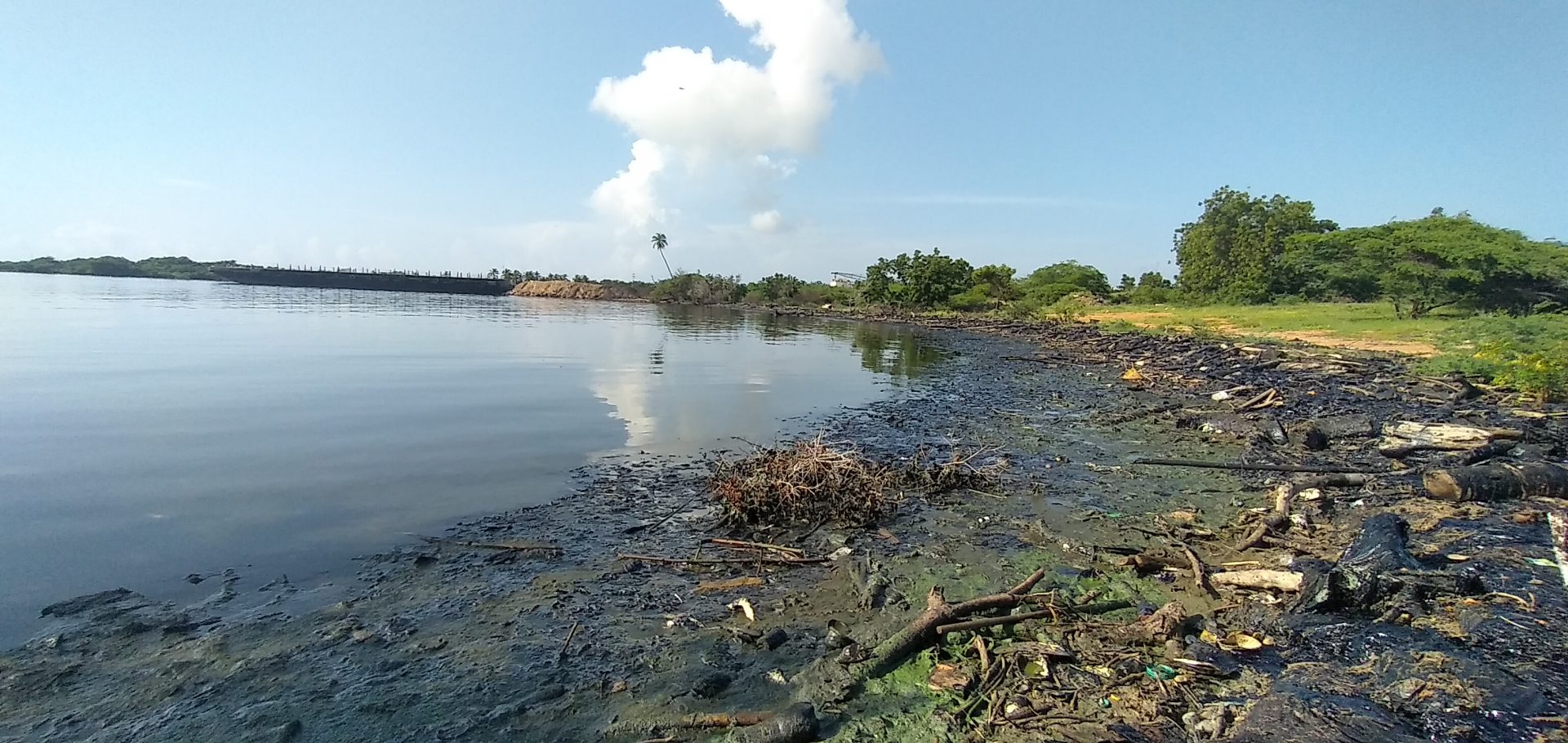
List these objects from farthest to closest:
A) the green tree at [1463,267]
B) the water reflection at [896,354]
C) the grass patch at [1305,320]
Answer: the green tree at [1463,267], the grass patch at [1305,320], the water reflection at [896,354]

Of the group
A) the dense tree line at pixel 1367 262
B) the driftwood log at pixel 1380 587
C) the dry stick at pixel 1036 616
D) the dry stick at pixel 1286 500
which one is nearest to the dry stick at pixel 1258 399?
the dry stick at pixel 1286 500

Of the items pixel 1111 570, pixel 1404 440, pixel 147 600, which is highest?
pixel 1404 440

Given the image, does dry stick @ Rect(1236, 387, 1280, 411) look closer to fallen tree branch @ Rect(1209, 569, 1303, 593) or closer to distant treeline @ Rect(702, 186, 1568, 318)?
fallen tree branch @ Rect(1209, 569, 1303, 593)

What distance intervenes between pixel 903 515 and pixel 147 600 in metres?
8.30

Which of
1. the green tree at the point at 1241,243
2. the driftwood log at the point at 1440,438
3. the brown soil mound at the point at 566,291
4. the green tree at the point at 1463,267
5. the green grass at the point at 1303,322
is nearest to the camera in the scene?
the driftwood log at the point at 1440,438

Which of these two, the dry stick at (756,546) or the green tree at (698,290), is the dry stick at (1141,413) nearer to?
the dry stick at (756,546)

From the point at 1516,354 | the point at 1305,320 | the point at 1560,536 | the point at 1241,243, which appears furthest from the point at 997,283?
the point at 1560,536

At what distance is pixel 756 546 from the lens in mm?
8172

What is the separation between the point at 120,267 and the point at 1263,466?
212 meters

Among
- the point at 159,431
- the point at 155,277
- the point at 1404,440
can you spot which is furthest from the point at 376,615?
the point at 155,277

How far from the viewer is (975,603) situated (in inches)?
241

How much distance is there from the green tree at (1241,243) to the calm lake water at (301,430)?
39.4m

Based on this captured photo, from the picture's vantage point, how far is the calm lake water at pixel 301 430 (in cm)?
830

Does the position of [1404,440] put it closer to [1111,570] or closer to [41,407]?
[1111,570]
